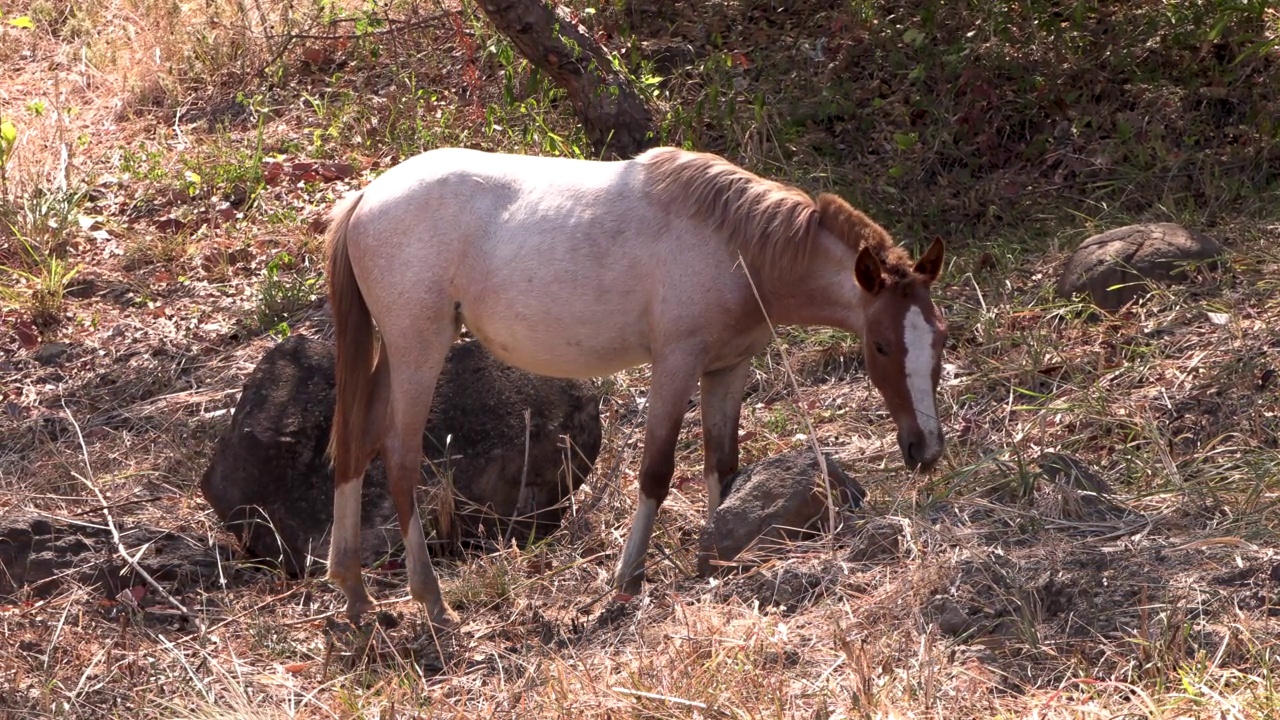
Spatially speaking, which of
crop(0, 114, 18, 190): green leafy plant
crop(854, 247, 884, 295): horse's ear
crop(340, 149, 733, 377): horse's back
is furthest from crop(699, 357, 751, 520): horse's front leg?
crop(0, 114, 18, 190): green leafy plant

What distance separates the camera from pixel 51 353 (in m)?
7.47

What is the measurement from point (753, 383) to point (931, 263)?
6.88 feet

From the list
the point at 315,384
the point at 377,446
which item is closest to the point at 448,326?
the point at 377,446

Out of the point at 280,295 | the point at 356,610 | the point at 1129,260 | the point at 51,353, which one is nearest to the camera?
the point at 356,610

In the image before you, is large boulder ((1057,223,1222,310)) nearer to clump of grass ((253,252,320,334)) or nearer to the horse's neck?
the horse's neck

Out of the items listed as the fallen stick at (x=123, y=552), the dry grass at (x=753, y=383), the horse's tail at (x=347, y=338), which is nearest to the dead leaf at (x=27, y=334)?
the dry grass at (x=753, y=383)

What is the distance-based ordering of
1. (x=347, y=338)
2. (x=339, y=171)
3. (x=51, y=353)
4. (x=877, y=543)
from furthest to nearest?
1. (x=339, y=171)
2. (x=51, y=353)
3. (x=347, y=338)
4. (x=877, y=543)

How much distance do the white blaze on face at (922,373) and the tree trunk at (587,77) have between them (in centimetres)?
376

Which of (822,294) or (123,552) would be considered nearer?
(822,294)

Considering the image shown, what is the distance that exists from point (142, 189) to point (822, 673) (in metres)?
6.61

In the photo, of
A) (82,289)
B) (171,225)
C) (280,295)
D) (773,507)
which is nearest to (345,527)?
(773,507)

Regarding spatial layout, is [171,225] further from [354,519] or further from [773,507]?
[773,507]

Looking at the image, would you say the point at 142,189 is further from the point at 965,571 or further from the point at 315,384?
the point at 965,571

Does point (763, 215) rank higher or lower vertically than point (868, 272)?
higher
